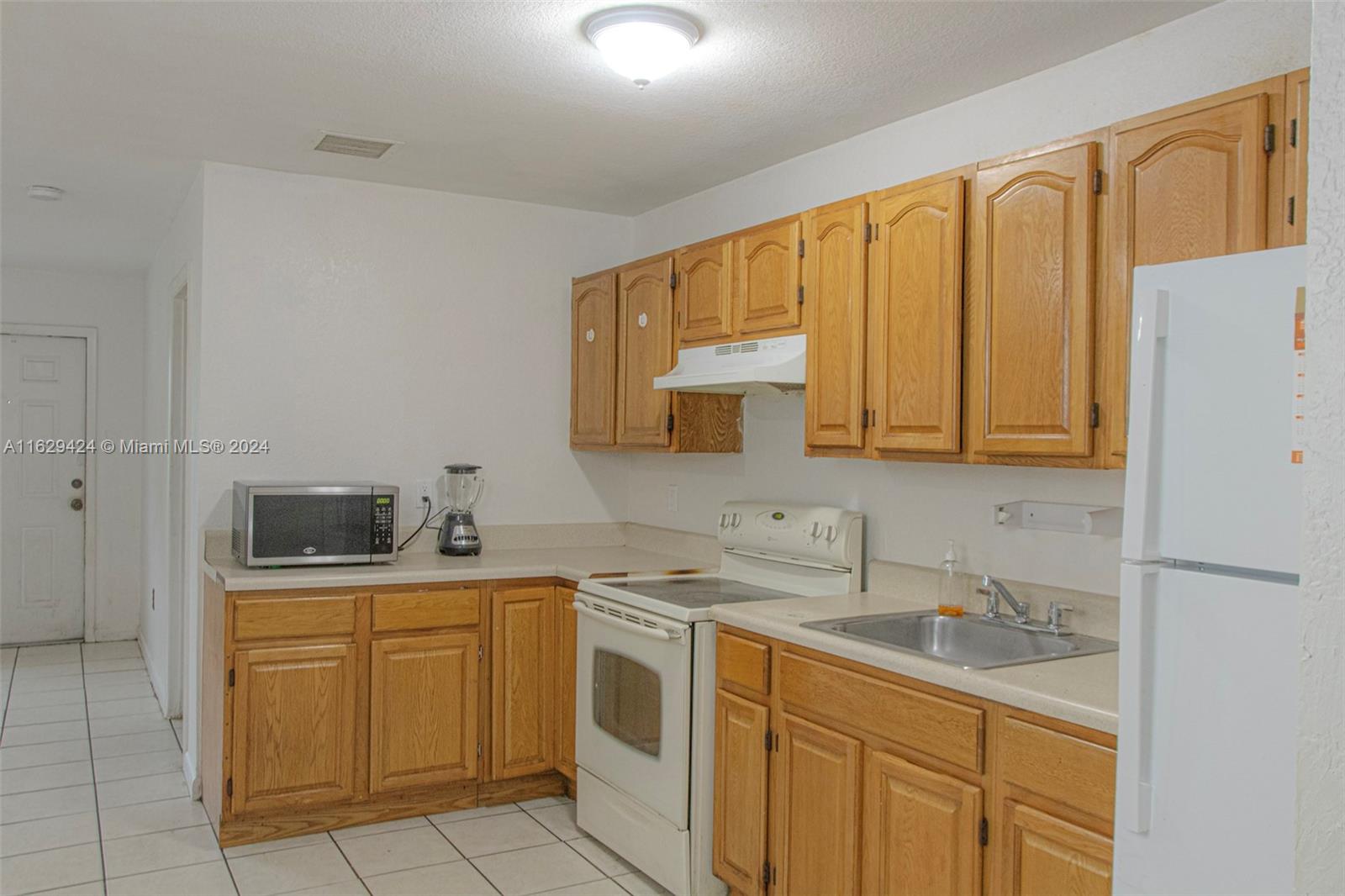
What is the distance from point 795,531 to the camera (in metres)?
3.36

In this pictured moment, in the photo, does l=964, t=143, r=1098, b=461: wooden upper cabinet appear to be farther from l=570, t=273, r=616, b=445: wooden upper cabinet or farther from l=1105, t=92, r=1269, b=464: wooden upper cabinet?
l=570, t=273, r=616, b=445: wooden upper cabinet

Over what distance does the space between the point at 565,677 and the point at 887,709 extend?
173cm

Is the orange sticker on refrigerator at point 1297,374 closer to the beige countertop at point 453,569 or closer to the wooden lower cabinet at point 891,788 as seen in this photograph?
the wooden lower cabinet at point 891,788

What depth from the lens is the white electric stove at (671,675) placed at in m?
2.96

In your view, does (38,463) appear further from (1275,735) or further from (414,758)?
(1275,735)

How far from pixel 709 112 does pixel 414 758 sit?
244 centimetres

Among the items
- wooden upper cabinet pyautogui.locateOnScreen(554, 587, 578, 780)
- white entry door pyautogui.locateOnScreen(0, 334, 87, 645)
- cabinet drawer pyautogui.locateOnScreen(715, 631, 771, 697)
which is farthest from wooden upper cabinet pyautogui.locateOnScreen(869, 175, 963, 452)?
white entry door pyautogui.locateOnScreen(0, 334, 87, 645)

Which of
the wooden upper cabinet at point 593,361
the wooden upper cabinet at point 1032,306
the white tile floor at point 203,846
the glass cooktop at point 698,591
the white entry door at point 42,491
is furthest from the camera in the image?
the white entry door at point 42,491

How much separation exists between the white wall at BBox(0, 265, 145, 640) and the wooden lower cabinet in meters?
5.30

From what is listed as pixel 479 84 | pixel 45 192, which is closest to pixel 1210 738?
pixel 479 84

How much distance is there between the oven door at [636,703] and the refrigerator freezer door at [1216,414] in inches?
62.2

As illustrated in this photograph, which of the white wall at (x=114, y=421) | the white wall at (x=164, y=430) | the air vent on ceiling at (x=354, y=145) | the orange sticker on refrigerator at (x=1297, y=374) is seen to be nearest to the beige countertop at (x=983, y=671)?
the orange sticker on refrigerator at (x=1297, y=374)

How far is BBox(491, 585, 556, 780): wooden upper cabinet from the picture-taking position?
3752 millimetres

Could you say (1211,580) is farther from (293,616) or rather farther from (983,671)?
(293,616)
